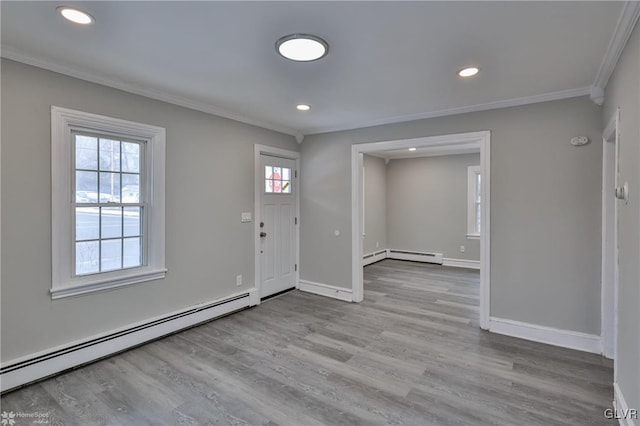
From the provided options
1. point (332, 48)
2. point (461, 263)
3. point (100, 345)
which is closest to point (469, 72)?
point (332, 48)

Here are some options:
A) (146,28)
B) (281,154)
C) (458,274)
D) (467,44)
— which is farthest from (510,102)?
(458,274)

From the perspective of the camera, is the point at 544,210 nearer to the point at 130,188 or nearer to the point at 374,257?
the point at 130,188

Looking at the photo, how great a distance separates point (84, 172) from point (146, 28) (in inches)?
59.6

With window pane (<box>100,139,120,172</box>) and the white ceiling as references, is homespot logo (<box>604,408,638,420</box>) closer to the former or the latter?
the white ceiling

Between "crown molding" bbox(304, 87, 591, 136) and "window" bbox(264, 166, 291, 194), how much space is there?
2.56 ft

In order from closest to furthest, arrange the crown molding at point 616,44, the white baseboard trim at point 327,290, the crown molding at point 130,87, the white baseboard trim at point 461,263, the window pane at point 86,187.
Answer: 1. the crown molding at point 616,44
2. the crown molding at point 130,87
3. the window pane at point 86,187
4. the white baseboard trim at point 327,290
5. the white baseboard trim at point 461,263

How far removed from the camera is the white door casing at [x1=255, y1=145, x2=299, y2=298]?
14.9 ft

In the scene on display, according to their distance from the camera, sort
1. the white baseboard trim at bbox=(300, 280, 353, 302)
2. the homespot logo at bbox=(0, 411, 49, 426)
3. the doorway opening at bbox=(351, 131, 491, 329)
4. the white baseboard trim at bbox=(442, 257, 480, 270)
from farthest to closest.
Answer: the white baseboard trim at bbox=(442, 257, 480, 270)
the white baseboard trim at bbox=(300, 280, 353, 302)
the doorway opening at bbox=(351, 131, 491, 329)
the homespot logo at bbox=(0, 411, 49, 426)

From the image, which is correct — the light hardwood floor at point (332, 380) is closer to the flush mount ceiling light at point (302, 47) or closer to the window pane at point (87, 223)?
the window pane at point (87, 223)

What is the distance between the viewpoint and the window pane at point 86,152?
280cm

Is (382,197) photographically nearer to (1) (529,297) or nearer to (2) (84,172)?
(1) (529,297)

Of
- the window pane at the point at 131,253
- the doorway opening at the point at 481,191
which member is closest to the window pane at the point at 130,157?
the window pane at the point at 131,253

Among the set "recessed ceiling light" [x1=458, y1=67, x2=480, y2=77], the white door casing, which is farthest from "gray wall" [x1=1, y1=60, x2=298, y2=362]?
"recessed ceiling light" [x1=458, y1=67, x2=480, y2=77]

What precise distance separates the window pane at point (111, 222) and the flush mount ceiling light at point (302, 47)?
2.17m
